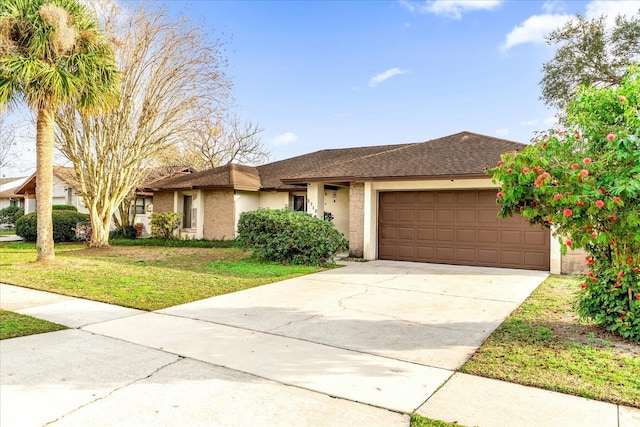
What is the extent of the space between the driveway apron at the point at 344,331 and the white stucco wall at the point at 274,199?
376 inches

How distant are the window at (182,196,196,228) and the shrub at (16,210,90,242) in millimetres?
4542

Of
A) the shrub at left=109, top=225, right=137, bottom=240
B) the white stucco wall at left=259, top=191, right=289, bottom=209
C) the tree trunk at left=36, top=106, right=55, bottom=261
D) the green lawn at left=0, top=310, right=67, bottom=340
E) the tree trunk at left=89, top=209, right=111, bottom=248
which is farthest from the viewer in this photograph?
the shrub at left=109, top=225, right=137, bottom=240

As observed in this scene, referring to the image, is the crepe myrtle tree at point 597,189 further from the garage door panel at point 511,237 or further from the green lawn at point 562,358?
the garage door panel at point 511,237

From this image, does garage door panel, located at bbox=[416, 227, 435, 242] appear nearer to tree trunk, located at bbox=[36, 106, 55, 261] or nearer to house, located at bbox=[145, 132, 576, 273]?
house, located at bbox=[145, 132, 576, 273]

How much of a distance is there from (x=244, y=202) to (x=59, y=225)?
29.2 ft

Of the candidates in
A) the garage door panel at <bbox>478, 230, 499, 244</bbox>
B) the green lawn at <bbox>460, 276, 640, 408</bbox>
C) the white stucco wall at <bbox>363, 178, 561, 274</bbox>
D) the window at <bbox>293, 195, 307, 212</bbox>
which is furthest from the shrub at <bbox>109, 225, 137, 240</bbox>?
the green lawn at <bbox>460, 276, 640, 408</bbox>

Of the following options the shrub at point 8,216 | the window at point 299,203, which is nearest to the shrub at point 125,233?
the window at point 299,203

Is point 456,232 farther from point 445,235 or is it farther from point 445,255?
point 445,255

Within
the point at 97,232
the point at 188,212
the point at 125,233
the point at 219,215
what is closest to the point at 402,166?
the point at 219,215

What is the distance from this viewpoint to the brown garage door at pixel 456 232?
37.3ft

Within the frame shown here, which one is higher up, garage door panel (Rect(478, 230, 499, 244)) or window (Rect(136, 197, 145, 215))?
window (Rect(136, 197, 145, 215))

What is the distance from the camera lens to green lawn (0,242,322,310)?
7.80 meters

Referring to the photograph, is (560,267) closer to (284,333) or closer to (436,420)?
(284,333)

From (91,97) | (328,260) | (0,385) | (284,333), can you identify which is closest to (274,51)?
(91,97)
